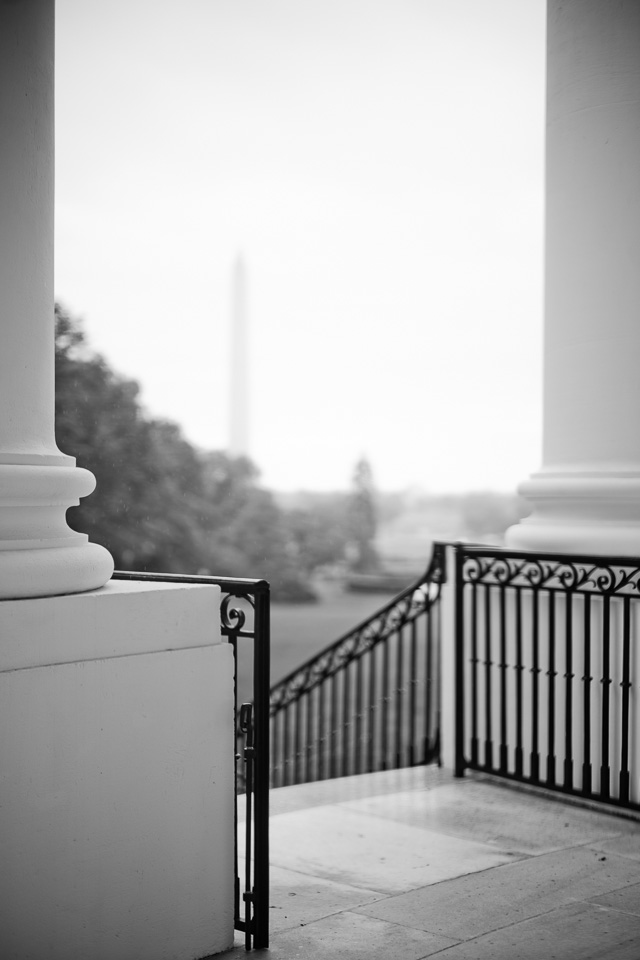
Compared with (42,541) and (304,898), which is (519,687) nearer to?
(304,898)

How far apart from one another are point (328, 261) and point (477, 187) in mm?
9790

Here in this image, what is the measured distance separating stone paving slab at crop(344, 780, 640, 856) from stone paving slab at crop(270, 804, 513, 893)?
0.16m

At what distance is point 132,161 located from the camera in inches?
2165

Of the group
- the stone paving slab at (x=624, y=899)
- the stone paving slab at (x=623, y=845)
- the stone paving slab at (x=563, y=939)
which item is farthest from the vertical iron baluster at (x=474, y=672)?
the stone paving slab at (x=563, y=939)

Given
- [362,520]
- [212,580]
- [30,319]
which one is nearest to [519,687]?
[212,580]

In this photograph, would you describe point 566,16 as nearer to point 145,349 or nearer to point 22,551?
point 22,551

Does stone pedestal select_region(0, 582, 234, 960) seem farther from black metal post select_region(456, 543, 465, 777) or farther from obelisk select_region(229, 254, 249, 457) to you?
obelisk select_region(229, 254, 249, 457)

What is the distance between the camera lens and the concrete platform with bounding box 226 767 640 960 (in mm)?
4145

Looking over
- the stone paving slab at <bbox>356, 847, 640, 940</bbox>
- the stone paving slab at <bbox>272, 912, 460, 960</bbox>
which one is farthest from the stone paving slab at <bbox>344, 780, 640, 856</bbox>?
the stone paving slab at <bbox>272, 912, 460, 960</bbox>

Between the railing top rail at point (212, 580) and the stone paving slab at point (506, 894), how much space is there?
1.49 meters

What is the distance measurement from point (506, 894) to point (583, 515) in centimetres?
280

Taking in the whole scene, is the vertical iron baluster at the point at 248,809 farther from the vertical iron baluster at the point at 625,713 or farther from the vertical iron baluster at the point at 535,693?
the vertical iron baluster at the point at 535,693

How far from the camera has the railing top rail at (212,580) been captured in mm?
4121

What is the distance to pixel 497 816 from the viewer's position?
242 inches
